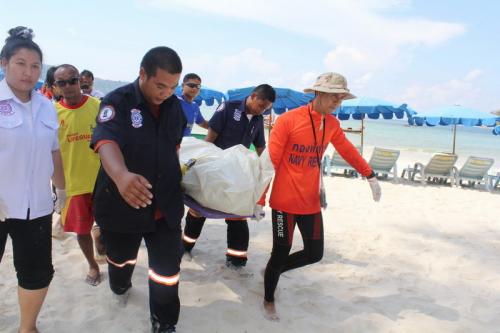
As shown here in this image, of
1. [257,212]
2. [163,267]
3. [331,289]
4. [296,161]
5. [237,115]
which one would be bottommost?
[331,289]

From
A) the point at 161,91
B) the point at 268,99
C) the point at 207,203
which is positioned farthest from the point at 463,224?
the point at 161,91

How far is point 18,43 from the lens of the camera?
2.42 metres

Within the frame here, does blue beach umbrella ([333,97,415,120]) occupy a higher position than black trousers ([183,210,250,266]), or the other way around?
blue beach umbrella ([333,97,415,120])

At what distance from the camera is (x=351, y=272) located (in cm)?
448

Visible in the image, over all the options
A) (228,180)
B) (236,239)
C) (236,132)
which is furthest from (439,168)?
(228,180)

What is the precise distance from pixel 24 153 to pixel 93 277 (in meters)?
1.72

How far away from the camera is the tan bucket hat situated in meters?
3.12

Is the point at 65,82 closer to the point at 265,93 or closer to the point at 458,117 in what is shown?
the point at 265,93

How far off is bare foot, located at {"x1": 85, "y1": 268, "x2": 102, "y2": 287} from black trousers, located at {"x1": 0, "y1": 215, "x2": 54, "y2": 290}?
111cm

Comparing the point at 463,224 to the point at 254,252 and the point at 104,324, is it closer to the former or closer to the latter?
the point at 254,252

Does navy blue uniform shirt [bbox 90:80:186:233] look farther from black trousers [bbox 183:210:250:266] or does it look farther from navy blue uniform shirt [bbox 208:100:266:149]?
navy blue uniform shirt [bbox 208:100:266:149]

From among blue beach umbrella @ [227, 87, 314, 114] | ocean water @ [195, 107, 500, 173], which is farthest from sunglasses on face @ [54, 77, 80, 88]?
ocean water @ [195, 107, 500, 173]

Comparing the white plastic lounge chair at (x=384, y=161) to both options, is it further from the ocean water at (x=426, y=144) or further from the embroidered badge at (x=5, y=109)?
the embroidered badge at (x=5, y=109)

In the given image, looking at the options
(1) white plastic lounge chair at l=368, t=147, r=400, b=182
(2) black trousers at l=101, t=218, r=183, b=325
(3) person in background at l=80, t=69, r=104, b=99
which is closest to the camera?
(2) black trousers at l=101, t=218, r=183, b=325
